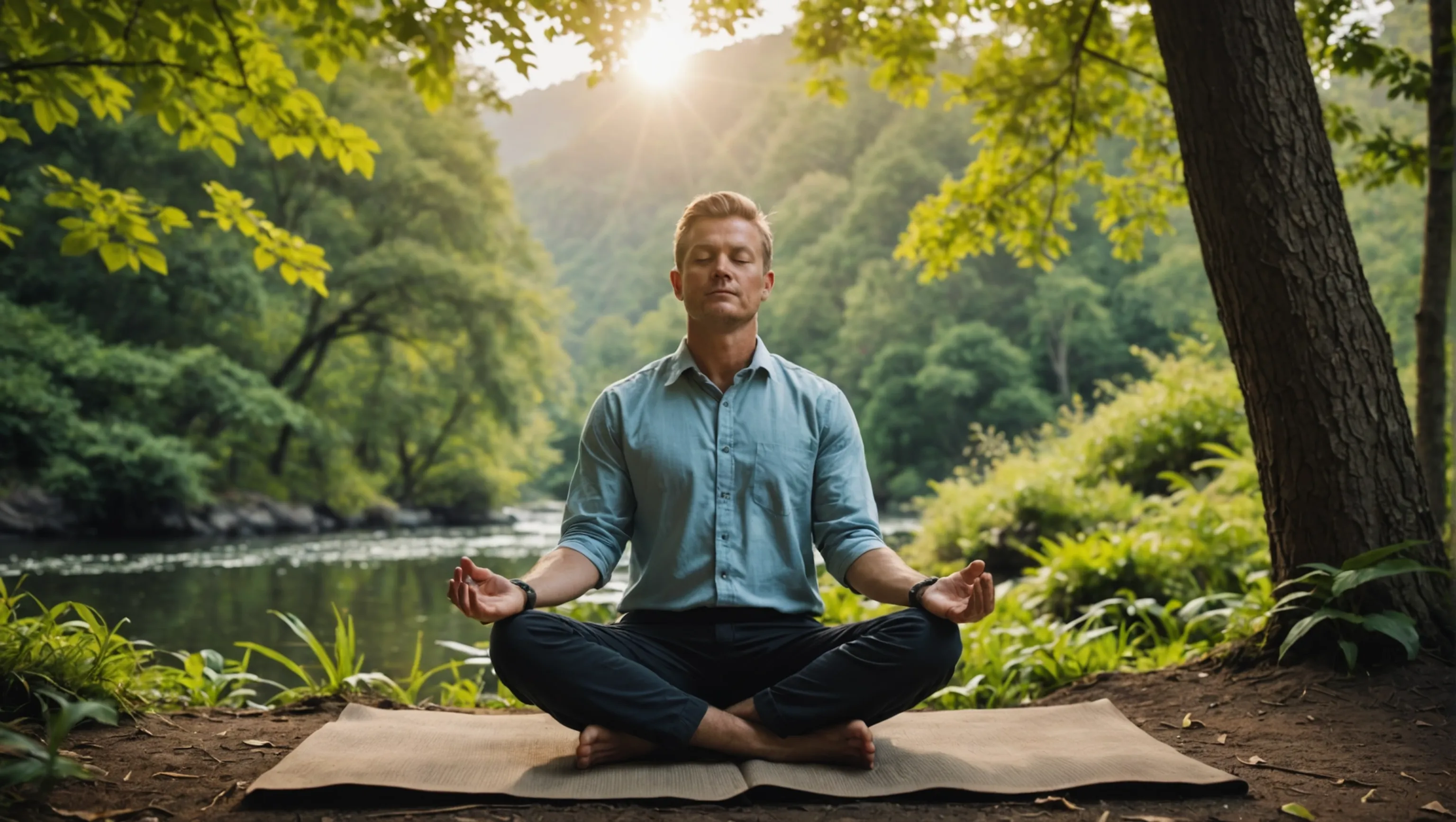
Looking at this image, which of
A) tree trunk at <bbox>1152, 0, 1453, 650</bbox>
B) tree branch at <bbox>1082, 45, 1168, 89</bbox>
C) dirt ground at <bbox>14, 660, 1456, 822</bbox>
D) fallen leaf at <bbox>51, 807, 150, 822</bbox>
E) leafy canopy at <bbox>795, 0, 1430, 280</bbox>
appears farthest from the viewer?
leafy canopy at <bbox>795, 0, 1430, 280</bbox>

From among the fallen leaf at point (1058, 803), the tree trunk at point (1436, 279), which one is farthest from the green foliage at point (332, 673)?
the tree trunk at point (1436, 279)

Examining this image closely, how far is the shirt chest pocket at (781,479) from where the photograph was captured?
275cm

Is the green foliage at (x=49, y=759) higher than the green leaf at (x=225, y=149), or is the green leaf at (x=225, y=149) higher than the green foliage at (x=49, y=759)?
the green leaf at (x=225, y=149)

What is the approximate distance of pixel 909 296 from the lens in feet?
109

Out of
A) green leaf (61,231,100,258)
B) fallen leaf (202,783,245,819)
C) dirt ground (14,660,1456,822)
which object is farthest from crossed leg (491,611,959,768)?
green leaf (61,231,100,258)

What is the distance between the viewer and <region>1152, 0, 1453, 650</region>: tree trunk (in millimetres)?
3186

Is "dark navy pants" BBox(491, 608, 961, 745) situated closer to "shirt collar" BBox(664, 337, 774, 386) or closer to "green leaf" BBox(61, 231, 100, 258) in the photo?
"shirt collar" BBox(664, 337, 774, 386)

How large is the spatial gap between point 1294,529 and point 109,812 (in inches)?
134

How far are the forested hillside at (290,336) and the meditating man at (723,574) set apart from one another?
13818 mm

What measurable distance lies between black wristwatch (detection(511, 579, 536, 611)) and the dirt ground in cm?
46

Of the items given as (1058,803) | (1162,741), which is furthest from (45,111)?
(1162,741)

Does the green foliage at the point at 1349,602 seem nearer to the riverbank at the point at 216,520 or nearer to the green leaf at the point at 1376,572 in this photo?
the green leaf at the point at 1376,572

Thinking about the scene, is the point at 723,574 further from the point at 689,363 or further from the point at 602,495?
the point at 689,363

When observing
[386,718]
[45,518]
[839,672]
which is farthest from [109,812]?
[45,518]
